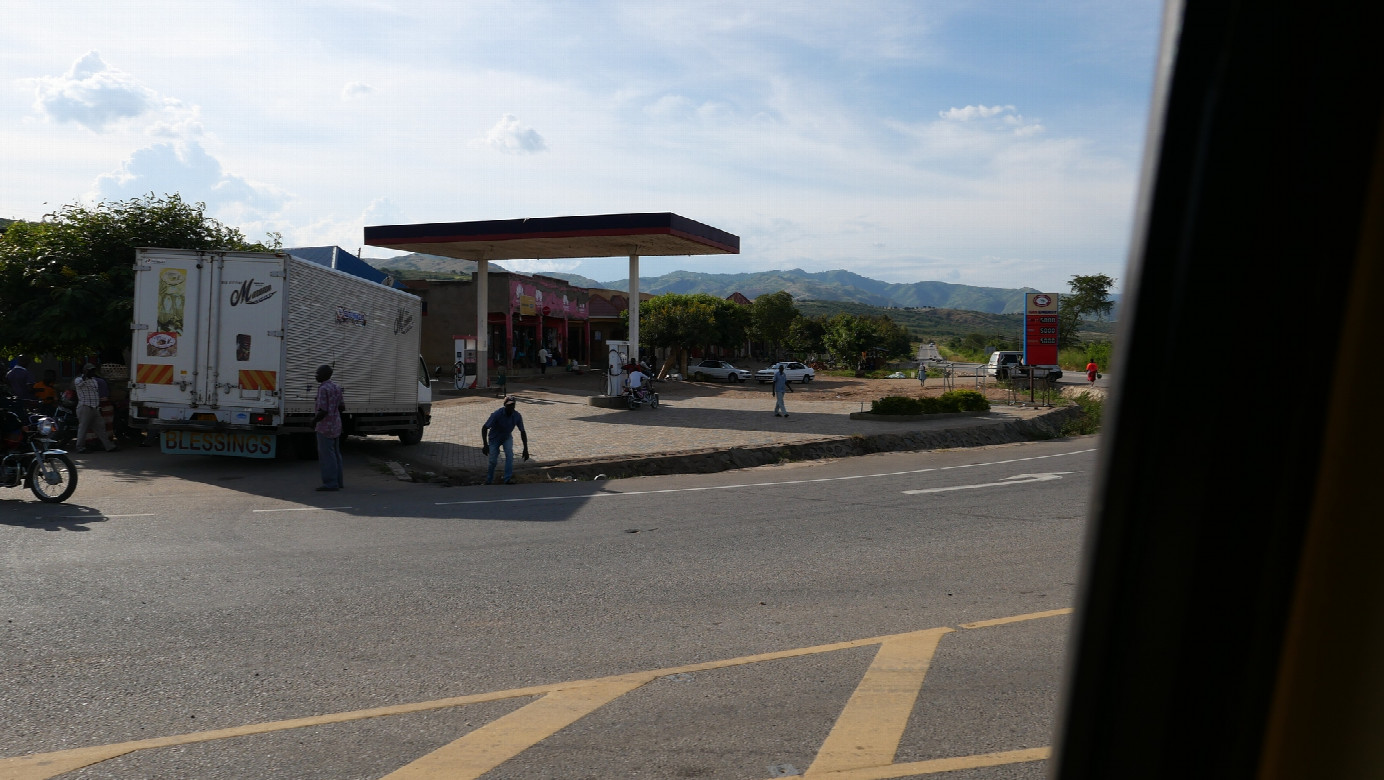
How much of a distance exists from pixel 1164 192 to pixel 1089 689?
2.52 feet

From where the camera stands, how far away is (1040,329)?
1235 inches

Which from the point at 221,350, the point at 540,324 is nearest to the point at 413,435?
the point at 221,350

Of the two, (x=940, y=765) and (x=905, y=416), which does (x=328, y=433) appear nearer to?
(x=940, y=765)

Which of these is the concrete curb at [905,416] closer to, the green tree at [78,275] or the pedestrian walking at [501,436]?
the pedestrian walking at [501,436]

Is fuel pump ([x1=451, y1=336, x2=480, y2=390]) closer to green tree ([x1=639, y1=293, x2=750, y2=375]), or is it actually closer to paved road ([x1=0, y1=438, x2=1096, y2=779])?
green tree ([x1=639, y1=293, x2=750, y2=375])

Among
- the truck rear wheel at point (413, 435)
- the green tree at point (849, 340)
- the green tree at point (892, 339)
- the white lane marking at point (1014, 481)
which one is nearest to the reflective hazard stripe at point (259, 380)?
the truck rear wheel at point (413, 435)

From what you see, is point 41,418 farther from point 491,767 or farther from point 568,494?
point 491,767

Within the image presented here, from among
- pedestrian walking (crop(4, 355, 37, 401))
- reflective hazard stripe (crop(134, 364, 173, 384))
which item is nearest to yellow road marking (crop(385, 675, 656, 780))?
reflective hazard stripe (crop(134, 364, 173, 384))

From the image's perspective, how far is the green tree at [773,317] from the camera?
64688 mm

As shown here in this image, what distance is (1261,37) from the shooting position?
1266 mm

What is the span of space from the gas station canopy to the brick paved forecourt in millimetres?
5104

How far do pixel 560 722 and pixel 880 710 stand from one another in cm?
148

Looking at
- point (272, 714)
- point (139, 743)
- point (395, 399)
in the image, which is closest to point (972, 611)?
point (272, 714)

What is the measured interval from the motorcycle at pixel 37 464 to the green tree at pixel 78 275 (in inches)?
275
